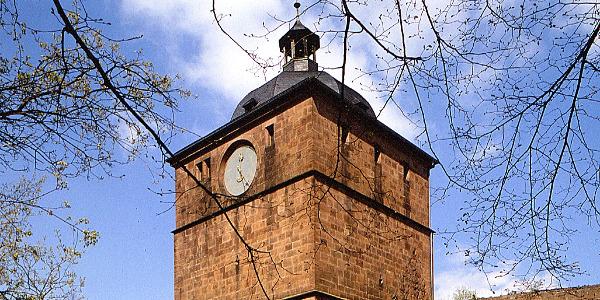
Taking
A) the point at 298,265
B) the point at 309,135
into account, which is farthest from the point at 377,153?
the point at 298,265

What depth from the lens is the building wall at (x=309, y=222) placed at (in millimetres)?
15633

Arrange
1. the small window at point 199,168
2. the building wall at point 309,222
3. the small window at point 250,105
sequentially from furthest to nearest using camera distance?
the small window at point 199,168, the small window at point 250,105, the building wall at point 309,222

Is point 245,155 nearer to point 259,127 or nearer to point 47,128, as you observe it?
point 259,127

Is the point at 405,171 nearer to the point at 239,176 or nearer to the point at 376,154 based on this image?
the point at 376,154

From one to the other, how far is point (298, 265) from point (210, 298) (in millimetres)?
3053

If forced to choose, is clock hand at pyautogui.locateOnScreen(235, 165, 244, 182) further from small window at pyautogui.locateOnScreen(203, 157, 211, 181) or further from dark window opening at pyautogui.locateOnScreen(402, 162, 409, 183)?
dark window opening at pyautogui.locateOnScreen(402, 162, 409, 183)

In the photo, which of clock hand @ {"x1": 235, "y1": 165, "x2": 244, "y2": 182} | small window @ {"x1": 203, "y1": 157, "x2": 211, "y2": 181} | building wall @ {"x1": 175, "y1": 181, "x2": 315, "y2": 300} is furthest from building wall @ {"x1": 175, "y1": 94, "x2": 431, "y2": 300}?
clock hand @ {"x1": 235, "y1": 165, "x2": 244, "y2": 182}

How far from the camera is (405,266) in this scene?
→ 18.3 metres

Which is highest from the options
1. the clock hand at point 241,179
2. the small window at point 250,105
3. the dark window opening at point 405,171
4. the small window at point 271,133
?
the small window at point 250,105

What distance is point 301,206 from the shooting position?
52.0ft

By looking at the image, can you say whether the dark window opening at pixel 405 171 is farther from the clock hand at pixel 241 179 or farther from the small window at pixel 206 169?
the small window at pixel 206 169

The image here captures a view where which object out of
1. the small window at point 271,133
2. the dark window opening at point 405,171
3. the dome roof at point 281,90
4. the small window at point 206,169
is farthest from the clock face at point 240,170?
the dark window opening at point 405,171

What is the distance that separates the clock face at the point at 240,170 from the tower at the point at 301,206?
0.03m

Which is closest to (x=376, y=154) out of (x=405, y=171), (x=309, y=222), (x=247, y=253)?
(x=405, y=171)
